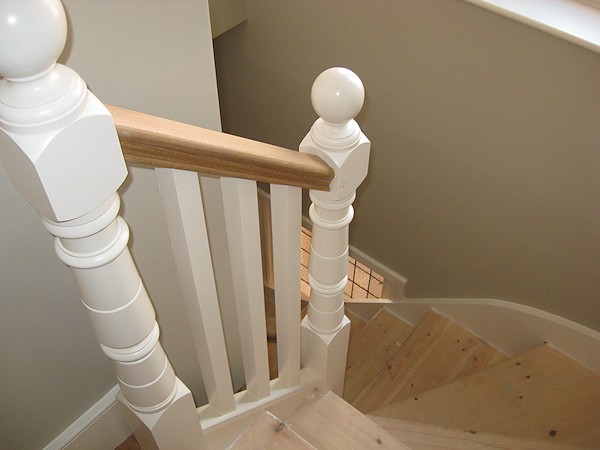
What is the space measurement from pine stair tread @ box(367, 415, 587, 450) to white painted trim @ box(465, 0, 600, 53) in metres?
1.22

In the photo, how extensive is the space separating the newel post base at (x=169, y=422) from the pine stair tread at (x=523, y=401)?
1.04m

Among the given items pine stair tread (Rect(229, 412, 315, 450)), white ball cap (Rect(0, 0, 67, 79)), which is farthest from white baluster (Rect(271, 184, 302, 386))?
white ball cap (Rect(0, 0, 67, 79))

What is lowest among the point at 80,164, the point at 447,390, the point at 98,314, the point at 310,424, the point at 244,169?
the point at 447,390

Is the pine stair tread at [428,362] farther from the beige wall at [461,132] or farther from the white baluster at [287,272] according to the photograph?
the white baluster at [287,272]

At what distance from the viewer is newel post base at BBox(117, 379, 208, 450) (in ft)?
3.89

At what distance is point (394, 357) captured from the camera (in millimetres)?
2623

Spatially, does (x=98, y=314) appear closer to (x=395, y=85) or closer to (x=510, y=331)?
(x=395, y=85)

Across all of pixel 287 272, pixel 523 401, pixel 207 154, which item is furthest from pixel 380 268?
pixel 207 154

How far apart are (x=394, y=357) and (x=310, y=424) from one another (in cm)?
107

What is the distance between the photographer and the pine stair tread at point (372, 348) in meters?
2.68

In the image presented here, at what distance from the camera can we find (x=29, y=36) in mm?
562

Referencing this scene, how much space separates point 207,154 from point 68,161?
9.3 inches

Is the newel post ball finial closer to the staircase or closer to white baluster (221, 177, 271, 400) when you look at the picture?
white baluster (221, 177, 271, 400)

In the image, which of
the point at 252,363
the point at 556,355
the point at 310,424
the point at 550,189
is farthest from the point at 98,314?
the point at 556,355
